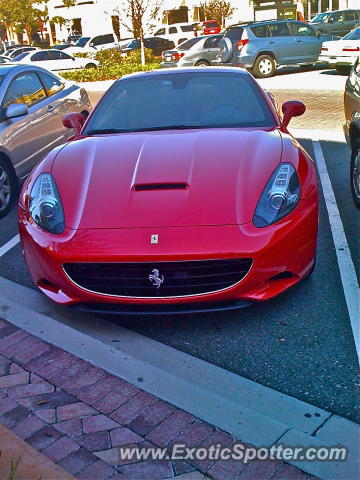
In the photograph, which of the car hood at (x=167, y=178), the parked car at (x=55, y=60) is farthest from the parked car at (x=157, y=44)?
the car hood at (x=167, y=178)

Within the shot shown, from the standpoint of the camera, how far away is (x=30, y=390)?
9.96 ft

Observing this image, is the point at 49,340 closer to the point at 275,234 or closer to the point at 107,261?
the point at 107,261

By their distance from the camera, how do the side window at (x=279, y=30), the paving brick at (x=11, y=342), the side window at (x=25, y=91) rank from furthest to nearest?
the side window at (x=279, y=30) → the side window at (x=25, y=91) → the paving brick at (x=11, y=342)

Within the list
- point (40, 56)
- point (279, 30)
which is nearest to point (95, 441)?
point (279, 30)

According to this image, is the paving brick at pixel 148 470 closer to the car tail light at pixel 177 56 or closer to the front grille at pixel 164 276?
the front grille at pixel 164 276

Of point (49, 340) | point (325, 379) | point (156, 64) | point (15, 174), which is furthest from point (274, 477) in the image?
point (156, 64)

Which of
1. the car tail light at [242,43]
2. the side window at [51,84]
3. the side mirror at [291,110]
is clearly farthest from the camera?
the car tail light at [242,43]

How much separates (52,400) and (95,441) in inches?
16.9

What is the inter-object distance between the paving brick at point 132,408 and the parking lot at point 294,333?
1.61 feet

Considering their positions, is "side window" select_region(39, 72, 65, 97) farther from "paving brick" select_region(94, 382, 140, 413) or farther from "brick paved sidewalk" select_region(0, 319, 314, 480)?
"paving brick" select_region(94, 382, 140, 413)

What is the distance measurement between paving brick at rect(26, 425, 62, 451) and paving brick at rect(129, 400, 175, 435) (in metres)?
0.36

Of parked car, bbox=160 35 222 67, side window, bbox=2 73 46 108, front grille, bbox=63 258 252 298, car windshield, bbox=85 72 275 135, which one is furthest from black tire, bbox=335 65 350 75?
front grille, bbox=63 258 252 298

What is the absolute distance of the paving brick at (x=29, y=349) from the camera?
3.36 meters

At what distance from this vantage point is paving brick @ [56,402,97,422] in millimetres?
2807
